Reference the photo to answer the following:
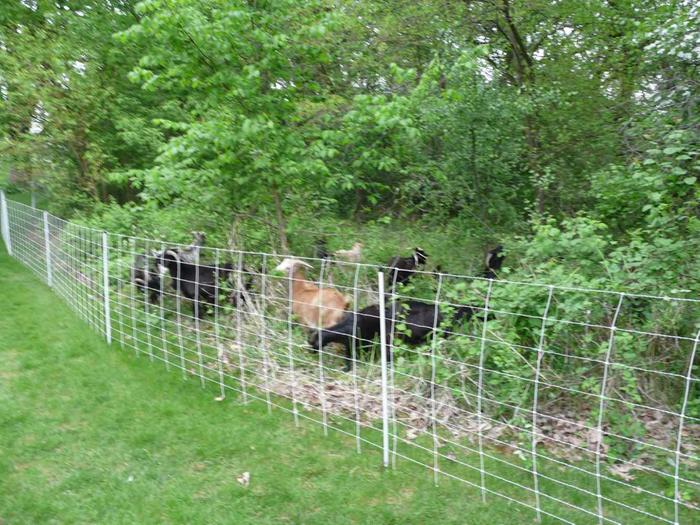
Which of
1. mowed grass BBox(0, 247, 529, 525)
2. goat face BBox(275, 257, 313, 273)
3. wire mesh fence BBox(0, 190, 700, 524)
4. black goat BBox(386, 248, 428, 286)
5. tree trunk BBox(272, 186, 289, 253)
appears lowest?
mowed grass BBox(0, 247, 529, 525)

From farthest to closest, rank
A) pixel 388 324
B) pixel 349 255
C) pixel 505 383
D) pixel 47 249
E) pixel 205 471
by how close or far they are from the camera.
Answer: pixel 47 249, pixel 349 255, pixel 388 324, pixel 505 383, pixel 205 471

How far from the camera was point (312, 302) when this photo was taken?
5258 mm

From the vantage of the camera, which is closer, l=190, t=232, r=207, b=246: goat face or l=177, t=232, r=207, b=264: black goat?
l=177, t=232, r=207, b=264: black goat

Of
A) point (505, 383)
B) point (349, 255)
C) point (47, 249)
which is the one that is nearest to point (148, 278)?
point (349, 255)

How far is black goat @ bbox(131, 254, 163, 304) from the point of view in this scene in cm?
548

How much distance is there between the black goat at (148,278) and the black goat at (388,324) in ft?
6.22

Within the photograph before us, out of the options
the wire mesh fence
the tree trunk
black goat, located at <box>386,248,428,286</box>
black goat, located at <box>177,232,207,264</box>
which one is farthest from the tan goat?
black goat, located at <box>177,232,207,264</box>

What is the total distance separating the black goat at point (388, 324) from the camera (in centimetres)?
442

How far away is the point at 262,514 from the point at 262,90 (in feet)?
14.1

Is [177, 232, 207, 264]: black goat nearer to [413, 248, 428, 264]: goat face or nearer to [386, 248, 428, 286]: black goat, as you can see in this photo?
[386, 248, 428, 286]: black goat

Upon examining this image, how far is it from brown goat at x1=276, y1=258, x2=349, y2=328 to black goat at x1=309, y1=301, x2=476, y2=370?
262 mm

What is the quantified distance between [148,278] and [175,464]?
2.42m

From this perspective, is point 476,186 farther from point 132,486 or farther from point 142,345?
point 132,486

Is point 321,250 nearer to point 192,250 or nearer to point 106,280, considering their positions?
point 192,250
